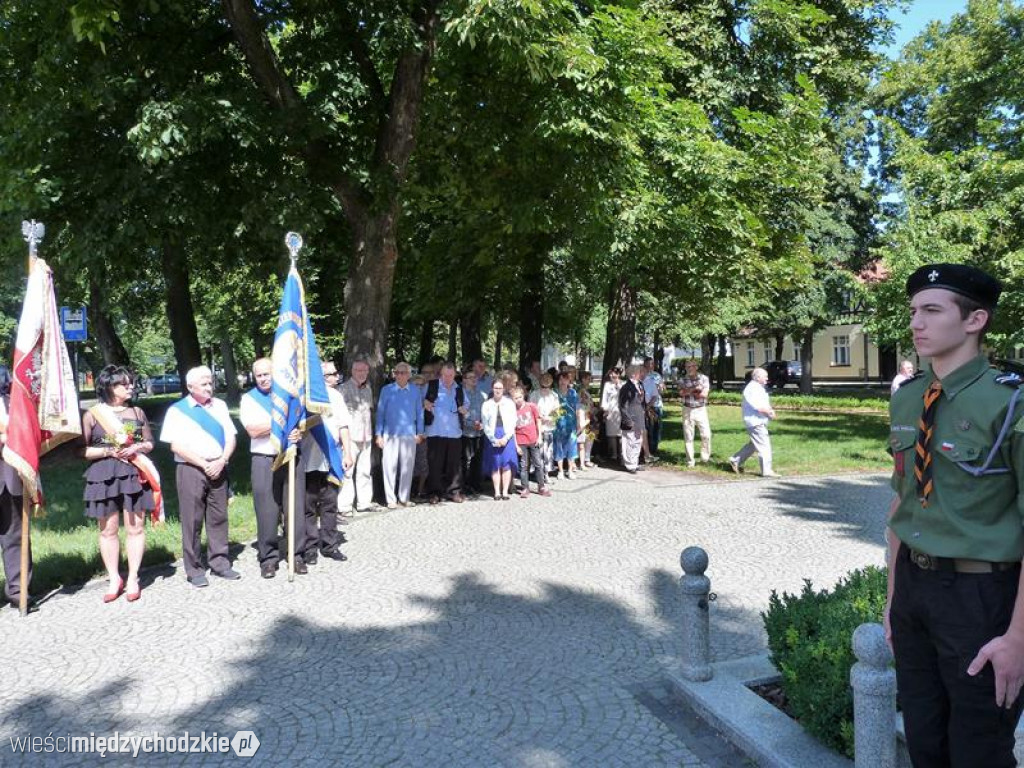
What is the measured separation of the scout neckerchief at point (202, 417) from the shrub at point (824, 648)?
16.7 feet

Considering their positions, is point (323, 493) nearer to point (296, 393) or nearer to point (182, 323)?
point (296, 393)

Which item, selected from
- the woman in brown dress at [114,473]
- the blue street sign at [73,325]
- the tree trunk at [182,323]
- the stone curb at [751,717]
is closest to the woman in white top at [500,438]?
the woman in brown dress at [114,473]

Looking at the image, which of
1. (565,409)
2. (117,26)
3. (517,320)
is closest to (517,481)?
(565,409)

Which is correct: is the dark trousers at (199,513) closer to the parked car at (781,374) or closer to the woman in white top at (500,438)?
the woman in white top at (500,438)

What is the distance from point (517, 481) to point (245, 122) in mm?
6456

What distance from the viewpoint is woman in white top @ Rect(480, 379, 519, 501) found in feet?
36.6

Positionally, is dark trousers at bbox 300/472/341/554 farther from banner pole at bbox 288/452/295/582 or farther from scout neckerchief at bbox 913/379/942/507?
scout neckerchief at bbox 913/379/942/507

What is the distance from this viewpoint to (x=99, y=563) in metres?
7.69

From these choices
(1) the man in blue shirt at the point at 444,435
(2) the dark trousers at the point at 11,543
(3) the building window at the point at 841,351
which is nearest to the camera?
(2) the dark trousers at the point at 11,543

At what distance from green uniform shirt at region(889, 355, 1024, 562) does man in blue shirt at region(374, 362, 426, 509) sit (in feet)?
28.1

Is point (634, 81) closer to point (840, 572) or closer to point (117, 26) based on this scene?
point (117, 26)

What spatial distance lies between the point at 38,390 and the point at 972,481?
6876 millimetres

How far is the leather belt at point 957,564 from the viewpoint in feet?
7.85

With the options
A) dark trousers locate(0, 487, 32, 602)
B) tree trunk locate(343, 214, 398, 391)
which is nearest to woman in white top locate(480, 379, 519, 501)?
tree trunk locate(343, 214, 398, 391)
